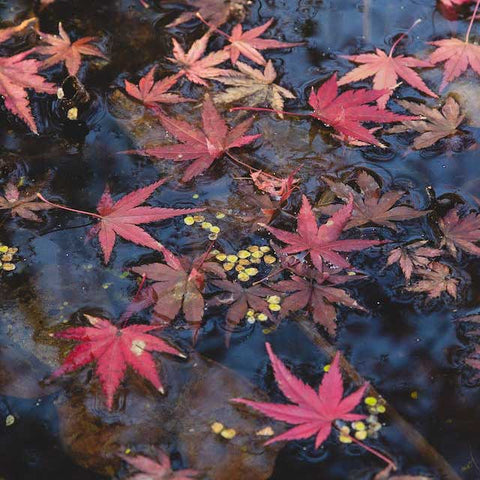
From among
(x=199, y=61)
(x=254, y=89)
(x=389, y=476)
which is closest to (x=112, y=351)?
(x=389, y=476)

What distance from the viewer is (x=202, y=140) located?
8.64 feet

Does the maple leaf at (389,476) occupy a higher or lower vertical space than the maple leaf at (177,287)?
lower

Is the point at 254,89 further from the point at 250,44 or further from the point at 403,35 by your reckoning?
the point at 403,35

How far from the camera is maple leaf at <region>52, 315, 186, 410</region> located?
193 centimetres

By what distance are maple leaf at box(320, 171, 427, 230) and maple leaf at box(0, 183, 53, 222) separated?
1.16 metres

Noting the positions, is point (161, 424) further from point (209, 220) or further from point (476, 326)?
point (476, 326)

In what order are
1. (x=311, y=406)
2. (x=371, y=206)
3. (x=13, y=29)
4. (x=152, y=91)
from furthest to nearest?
(x=13, y=29) → (x=152, y=91) → (x=371, y=206) → (x=311, y=406)

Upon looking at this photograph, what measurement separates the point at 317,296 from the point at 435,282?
1.50 feet

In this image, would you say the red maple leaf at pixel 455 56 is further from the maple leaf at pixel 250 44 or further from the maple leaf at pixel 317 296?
the maple leaf at pixel 317 296

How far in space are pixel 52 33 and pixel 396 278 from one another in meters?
2.23

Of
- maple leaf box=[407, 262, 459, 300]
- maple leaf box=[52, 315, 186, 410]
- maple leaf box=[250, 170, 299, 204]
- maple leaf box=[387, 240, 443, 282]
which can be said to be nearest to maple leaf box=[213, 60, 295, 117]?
maple leaf box=[250, 170, 299, 204]

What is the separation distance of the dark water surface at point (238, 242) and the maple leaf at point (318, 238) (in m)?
0.19

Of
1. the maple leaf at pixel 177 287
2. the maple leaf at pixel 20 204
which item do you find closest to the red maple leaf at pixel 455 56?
the maple leaf at pixel 177 287

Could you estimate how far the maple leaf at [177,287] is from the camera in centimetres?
216
